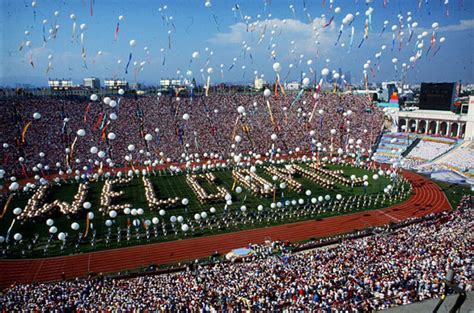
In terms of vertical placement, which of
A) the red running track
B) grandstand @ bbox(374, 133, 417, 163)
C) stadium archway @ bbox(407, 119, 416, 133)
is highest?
stadium archway @ bbox(407, 119, 416, 133)

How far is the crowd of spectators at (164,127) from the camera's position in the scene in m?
43.2

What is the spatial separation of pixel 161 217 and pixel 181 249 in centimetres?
502

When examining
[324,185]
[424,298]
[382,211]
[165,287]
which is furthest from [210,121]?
[424,298]

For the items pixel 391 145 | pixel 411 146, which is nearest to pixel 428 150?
pixel 411 146

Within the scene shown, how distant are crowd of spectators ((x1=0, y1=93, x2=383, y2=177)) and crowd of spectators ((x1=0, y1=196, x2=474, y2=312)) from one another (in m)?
25.2

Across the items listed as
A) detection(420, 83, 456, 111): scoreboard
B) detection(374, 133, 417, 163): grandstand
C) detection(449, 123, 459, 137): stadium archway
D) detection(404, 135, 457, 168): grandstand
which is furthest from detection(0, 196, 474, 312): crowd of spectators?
detection(449, 123, 459, 137): stadium archway

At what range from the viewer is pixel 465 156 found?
42281 mm

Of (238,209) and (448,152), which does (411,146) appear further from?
(238,209)

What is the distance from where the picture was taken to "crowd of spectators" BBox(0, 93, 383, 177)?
43.2m

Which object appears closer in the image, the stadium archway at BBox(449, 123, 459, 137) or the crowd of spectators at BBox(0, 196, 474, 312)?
the crowd of spectators at BBox(0, 196, 474, 312)

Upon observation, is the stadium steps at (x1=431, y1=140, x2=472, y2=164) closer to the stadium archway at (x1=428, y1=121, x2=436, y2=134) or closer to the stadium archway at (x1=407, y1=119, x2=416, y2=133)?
the stadium archway at (x1=428, y1=121, x2=436, y2=134)

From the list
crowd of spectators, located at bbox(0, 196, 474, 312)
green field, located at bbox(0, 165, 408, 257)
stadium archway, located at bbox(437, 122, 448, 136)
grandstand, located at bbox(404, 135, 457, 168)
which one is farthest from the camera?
stadium archway, located at bbox(437, 122, 448, 136)

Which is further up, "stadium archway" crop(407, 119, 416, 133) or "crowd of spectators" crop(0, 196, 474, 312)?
"stadium archway" crop(407, 119, 416, 133)

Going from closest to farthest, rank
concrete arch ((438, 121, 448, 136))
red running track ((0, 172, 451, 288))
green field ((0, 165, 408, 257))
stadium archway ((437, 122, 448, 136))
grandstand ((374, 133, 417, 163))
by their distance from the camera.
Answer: red running track ((0, 172, 451, 288)), green field ((0, 165, 408, 257)), grandstand ((374, 133, 417, 163)), concrete arch ((438, 121, 448, 136)), stadium archway ((437, 122, 448, 136))
